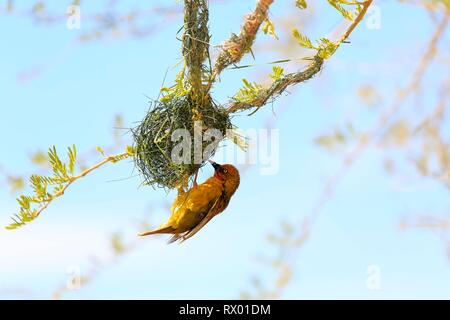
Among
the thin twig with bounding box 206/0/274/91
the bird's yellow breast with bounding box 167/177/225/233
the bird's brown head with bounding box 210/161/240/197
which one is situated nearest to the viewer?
the thin twig with bounding box 206/0/274/91

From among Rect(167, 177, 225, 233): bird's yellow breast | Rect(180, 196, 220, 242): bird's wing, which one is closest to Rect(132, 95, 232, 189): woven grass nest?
Rect(167, 177, 225, 233): bird's yellow breast

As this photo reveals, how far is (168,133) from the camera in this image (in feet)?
7.11

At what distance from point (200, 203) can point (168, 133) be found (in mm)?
349

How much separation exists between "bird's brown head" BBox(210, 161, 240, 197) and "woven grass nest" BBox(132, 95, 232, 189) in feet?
0.91

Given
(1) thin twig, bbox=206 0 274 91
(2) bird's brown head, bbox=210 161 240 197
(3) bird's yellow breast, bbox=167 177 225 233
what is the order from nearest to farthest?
(1) thin twig, bbox=206 0 274 91 → (3) bird's yellow breast, bbox=167 177 225 233 → (2) bird's brown head, bbox=210 161 240 197

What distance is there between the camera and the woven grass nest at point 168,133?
2119 mm

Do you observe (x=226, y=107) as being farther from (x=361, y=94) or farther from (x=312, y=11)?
(x=361, y=94)

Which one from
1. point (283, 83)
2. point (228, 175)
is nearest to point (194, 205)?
point (228, 175)

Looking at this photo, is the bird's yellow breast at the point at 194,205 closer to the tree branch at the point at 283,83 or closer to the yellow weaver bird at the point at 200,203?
the yellow weaver bird at the point at 200,203

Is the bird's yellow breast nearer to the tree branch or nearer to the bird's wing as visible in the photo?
the bird's wing

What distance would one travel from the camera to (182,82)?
6.81 feet

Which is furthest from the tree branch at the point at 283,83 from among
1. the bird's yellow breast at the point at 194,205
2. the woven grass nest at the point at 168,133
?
the bird's yellow breast at the point at 194,205

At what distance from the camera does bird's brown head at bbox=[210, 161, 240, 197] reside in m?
2.56
